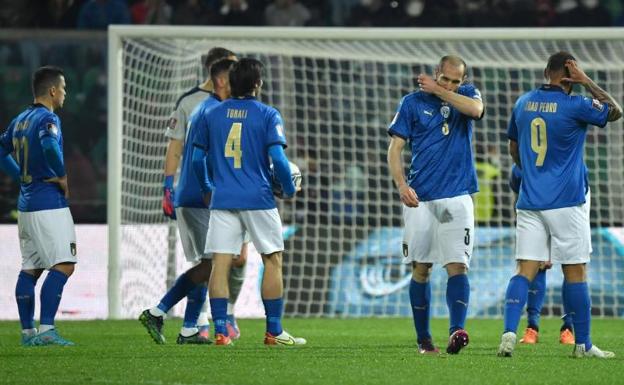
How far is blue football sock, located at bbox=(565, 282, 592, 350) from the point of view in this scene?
7.76 m

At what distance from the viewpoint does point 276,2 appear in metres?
17.3

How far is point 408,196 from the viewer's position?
780 cm

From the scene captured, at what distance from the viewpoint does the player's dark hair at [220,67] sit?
8906 mm

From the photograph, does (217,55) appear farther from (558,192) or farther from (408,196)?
(558,192)

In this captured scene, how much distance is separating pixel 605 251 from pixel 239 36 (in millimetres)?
4154

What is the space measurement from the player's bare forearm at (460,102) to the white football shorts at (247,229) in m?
1.36

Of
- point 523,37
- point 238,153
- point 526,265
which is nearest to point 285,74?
point 523,37

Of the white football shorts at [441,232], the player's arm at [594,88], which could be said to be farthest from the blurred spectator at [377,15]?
the player's arm at [594,88]

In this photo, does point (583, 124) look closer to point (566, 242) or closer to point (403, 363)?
point (566, 242)

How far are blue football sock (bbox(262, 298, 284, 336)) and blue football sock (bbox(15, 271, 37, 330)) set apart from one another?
1700mm

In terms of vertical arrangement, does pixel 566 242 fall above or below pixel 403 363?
above

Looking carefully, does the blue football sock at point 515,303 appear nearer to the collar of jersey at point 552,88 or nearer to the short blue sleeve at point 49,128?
the collar of jersey at point 552,88

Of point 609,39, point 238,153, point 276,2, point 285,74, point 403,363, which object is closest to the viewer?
point 403,363

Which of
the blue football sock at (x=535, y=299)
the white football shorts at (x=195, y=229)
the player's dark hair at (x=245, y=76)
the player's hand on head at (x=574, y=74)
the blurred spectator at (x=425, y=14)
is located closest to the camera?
the player's hand on head at (x=574, y=74)
